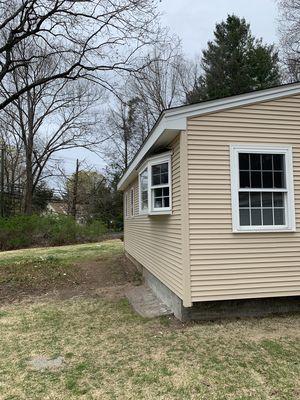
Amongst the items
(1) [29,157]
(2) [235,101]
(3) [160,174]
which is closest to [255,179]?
(2) [235,101]

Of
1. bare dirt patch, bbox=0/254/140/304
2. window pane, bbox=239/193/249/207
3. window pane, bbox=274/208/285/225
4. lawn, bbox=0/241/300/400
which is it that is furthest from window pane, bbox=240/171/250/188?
bare dirt patch, bbox=0/254/140/304

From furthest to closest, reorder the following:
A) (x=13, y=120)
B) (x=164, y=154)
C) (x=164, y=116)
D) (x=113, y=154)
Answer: (x=113, y=154)
(x=13, y=120)
(x=164, y=154)
(x=164, y=116)

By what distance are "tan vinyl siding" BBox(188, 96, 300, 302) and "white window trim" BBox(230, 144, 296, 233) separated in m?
0.07

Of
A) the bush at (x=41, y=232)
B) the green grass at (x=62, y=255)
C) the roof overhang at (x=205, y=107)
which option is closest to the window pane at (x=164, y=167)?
the roof overhang at (x=205, y=107)

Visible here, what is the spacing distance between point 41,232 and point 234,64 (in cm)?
1622

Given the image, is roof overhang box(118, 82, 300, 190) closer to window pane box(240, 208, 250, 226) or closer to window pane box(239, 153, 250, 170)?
window pane box(239, 153, 250, 170)

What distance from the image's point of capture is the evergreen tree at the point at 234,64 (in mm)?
24609

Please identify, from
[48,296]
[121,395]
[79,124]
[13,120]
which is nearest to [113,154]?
[79,124]

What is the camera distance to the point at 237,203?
222 inches

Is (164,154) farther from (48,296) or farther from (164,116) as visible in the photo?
(48,296)

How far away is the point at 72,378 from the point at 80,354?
2.23 feet

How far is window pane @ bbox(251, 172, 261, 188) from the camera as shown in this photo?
5758mm

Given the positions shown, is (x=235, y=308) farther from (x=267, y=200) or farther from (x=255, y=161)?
(x=255, y=161)

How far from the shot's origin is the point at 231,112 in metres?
5.76
